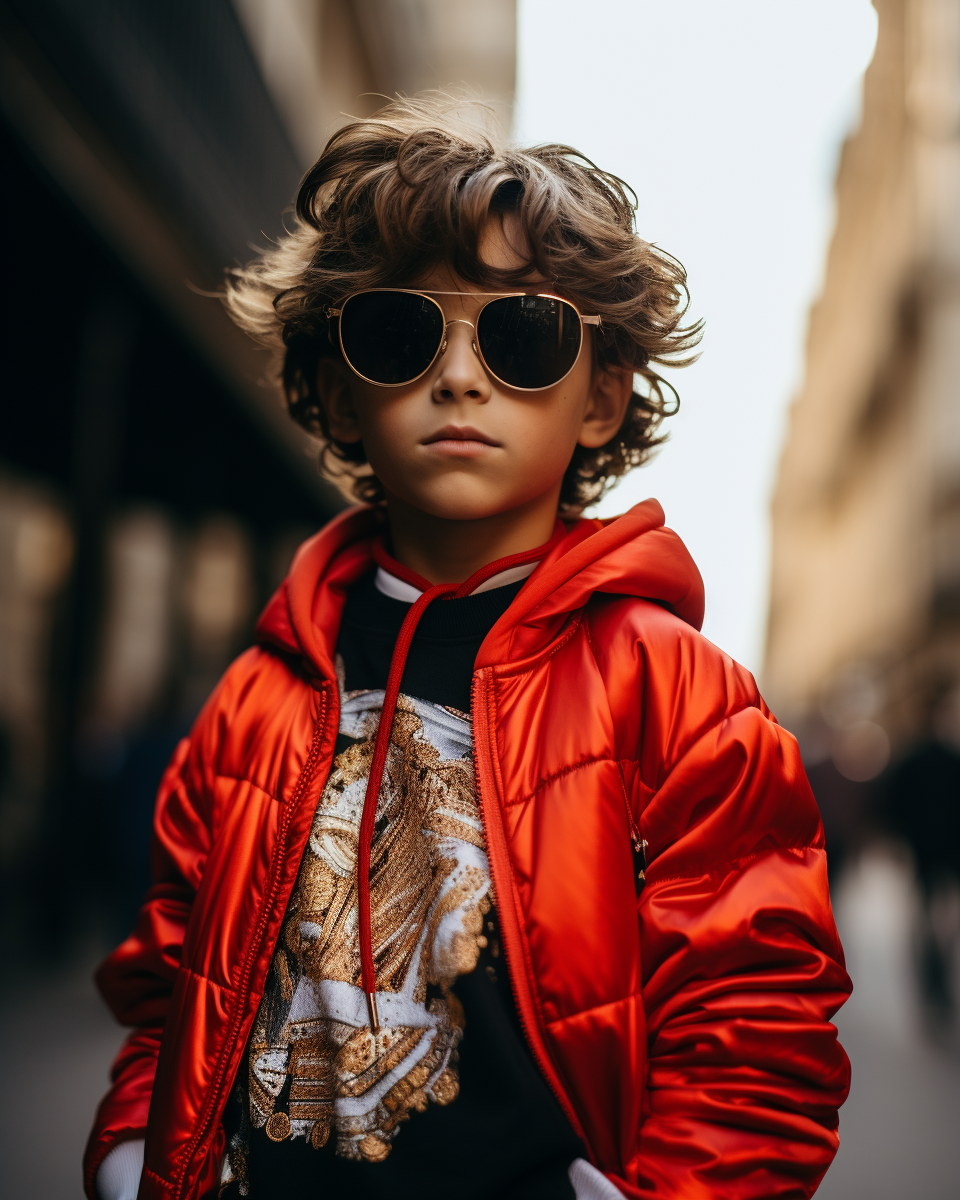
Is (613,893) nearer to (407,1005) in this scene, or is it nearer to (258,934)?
(407,1005)

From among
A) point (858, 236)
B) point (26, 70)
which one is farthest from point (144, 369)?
point (858, 236)

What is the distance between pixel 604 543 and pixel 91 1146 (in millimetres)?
1110

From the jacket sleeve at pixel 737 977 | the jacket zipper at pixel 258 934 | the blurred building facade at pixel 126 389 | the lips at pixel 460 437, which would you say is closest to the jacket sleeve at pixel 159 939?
the jacket zipper at pixel 258 934

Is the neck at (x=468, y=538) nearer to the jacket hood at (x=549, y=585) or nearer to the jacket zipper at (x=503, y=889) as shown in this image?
the jacket hood at (x=549, y=585)

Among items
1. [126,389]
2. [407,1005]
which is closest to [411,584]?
[407,1005]

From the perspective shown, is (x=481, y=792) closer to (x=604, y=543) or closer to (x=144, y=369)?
(x=604, y=543)

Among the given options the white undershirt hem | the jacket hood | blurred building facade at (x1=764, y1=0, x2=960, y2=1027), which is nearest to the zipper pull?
the jacket hood

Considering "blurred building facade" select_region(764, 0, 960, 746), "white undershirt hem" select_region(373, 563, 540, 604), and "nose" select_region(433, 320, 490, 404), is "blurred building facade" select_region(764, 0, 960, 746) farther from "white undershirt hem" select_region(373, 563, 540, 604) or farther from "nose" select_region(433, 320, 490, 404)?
"nose" select_region(433, 320, 490, 404)

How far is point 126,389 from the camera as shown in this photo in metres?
9.70

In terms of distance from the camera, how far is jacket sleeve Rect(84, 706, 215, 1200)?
174 centimetres

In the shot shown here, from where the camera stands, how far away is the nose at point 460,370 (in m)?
1.58

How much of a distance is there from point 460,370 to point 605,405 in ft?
1.08

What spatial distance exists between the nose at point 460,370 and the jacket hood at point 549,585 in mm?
254

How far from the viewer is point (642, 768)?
1.51 metres
